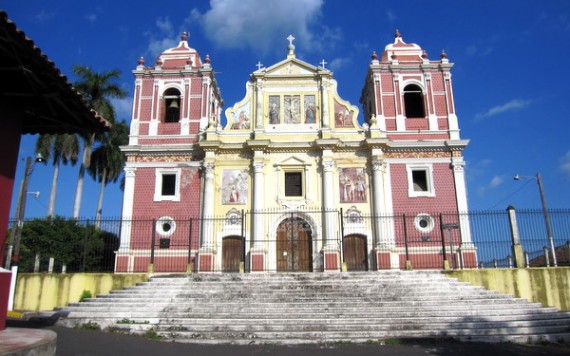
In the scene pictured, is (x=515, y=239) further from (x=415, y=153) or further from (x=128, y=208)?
(x=128, y=208)

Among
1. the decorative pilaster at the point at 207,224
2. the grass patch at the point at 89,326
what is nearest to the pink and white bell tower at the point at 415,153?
the decorative pilaster at the point at 207,224

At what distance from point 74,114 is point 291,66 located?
1827 centimetres

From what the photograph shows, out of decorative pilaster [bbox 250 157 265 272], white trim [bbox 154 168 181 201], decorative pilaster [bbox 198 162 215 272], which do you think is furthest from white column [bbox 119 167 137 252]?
decorative pilaster [bbox 250 157 265 272]

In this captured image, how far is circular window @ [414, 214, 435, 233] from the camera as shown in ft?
70.2

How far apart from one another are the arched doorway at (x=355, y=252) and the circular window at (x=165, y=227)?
26.8 ft

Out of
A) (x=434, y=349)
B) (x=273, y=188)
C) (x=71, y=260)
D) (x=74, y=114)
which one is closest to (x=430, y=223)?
(x=273, y=188)

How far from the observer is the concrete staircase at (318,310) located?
398 inches

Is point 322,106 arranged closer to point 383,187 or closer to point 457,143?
point 383,187

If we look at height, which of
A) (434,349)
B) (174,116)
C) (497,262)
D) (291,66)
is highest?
(291,66)

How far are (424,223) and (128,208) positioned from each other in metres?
14.2

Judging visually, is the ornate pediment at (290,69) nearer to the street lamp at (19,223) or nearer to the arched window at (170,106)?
the arched window at (170,106)

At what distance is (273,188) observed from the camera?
74.1 feet

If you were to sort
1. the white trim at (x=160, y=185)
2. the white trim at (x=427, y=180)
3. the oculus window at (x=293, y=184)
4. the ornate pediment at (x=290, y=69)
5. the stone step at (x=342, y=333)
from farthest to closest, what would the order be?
1. the ornate pediment at (x=290, y=69)
2. the oculus window at (x=293, y=184)
3. the white trim at (x=160, y=185)
4. the white trim at (x=427, y=180)
5. the stone step at (x=342, y=333)

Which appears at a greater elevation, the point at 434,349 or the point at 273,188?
the point at 273,188
